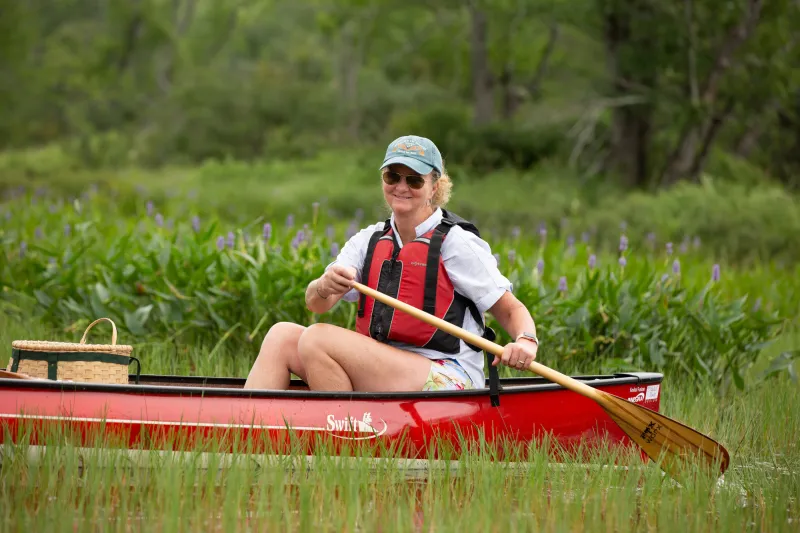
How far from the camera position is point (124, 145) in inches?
1146

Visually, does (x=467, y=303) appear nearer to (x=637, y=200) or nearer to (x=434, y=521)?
(x=434, y=521)

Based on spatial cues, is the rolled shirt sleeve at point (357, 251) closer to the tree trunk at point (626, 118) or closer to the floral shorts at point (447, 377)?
the floral shorts at point (447, 377)

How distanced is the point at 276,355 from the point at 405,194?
917 mm

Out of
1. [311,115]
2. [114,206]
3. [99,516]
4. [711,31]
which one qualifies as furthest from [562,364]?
[311,115]

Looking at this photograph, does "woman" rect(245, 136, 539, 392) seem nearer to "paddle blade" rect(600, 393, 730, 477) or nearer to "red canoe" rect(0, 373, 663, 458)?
"red canoe" rect(0, 373, 663, 458)

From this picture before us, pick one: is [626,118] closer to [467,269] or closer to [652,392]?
Answer: [652,392]

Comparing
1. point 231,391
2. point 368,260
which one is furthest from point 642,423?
point 231,391

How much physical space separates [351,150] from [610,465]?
2657 centimetres

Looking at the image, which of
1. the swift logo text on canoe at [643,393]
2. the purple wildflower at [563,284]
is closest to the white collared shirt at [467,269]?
the swift logo text on canoe at [643,393]

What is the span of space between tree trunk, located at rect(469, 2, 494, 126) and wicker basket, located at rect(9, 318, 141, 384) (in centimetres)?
2016

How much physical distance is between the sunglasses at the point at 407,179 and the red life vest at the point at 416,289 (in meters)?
0.21

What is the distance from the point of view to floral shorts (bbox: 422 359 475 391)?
4.56 meters

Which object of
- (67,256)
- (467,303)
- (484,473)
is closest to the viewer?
(484,473)

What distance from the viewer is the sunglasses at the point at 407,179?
452 cm
